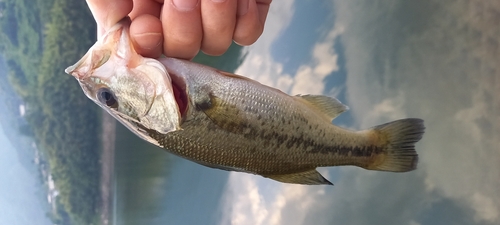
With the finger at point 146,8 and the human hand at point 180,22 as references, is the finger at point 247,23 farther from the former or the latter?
the finger at point 146,8

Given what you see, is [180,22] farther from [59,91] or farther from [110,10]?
[59,91]

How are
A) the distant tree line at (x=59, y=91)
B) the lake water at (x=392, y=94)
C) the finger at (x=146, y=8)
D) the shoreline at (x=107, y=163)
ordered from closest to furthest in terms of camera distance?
the finger at (x=146, y=8) < the lake water at (x=392, y=94) < the distant tree line at (x=59, y=91) < the shoreline at (x=107, y=163)

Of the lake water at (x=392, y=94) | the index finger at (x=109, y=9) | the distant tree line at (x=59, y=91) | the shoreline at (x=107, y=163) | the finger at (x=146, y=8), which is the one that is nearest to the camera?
the index finger at (x=109, y=9)

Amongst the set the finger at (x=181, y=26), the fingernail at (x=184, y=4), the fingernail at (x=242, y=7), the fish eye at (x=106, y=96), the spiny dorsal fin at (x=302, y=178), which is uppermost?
A: the fingernail at (x=242, y=7)

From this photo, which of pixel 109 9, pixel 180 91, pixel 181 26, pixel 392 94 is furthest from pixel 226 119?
pixel 392 94

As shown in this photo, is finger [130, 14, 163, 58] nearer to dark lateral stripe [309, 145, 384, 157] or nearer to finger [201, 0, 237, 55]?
finger [201, 0, 237, 55]

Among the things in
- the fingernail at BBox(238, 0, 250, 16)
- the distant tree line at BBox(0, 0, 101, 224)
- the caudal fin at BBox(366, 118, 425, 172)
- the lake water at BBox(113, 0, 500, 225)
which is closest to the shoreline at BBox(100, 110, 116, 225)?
the distant tree line at BBox(0, 0, 101, 224)

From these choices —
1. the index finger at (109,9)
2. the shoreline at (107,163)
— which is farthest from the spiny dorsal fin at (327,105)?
the shoreline at (107,163)
